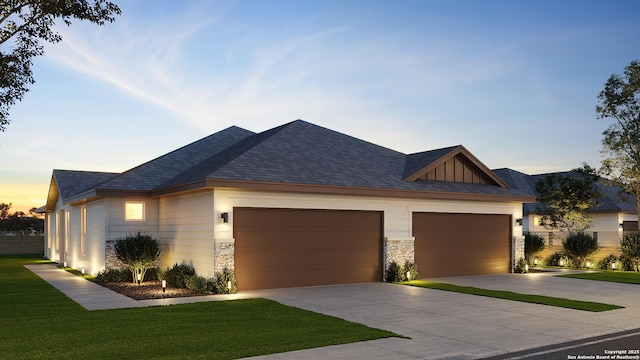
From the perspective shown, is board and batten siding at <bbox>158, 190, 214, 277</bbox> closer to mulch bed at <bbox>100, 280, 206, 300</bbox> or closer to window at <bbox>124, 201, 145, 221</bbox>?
window at <bbox>124, 201, 145, 221</bbox>

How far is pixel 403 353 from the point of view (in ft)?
28.6

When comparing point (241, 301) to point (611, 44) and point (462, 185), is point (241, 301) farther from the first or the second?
point (611, 44)

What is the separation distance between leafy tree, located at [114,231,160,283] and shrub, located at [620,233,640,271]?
72.0ft

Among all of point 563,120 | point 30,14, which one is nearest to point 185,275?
point 30,14

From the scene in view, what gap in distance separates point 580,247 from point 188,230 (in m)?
20.4

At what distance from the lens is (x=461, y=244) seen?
74.5ft

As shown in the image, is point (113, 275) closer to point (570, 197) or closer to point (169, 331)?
point (169, 331)

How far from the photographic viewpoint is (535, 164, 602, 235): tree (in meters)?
30.4

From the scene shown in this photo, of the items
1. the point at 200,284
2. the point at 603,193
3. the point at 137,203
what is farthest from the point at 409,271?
the point at 603,193

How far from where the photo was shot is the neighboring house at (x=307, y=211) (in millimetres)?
17484

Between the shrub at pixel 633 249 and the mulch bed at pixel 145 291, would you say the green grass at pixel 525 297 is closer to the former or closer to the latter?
the mulch bed at pixel 145 291

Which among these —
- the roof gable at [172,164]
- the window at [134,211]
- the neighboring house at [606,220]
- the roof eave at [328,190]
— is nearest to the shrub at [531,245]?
the roof eave at [328,190]

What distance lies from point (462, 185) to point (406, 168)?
250cm

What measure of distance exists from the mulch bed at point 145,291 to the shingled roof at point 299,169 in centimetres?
327
